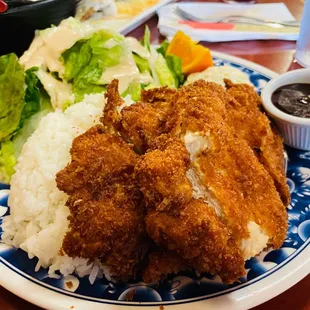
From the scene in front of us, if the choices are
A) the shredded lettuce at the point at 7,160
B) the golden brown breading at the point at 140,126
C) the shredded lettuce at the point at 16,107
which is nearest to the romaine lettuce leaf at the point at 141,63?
the shredded lettuce at the point at 16,107

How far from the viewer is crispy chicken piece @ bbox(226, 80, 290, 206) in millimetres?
1880

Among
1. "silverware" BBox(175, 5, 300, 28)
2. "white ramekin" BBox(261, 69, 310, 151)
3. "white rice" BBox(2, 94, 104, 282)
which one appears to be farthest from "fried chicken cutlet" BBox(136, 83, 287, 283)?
"silverware" BBox(175, 5, 300, 28)

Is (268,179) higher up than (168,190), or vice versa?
(168,190)

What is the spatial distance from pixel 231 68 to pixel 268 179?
1335 millimetres

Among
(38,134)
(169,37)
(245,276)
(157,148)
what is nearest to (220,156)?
(157,148)

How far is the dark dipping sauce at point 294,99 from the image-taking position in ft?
7.41

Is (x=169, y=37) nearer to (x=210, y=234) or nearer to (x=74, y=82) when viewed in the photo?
(x=74, y=82)

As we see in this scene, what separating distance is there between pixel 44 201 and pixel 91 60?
119cm

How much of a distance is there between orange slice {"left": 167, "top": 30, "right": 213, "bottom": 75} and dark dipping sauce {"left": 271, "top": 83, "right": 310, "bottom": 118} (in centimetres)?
65

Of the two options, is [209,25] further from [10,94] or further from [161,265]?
[161,265]

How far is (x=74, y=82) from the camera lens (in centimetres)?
272

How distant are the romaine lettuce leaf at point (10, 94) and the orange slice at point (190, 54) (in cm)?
108

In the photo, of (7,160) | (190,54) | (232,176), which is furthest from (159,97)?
(190,54)

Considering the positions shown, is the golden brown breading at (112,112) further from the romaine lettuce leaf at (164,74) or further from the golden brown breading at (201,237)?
the romaine lettuce leaf at (164,74)
